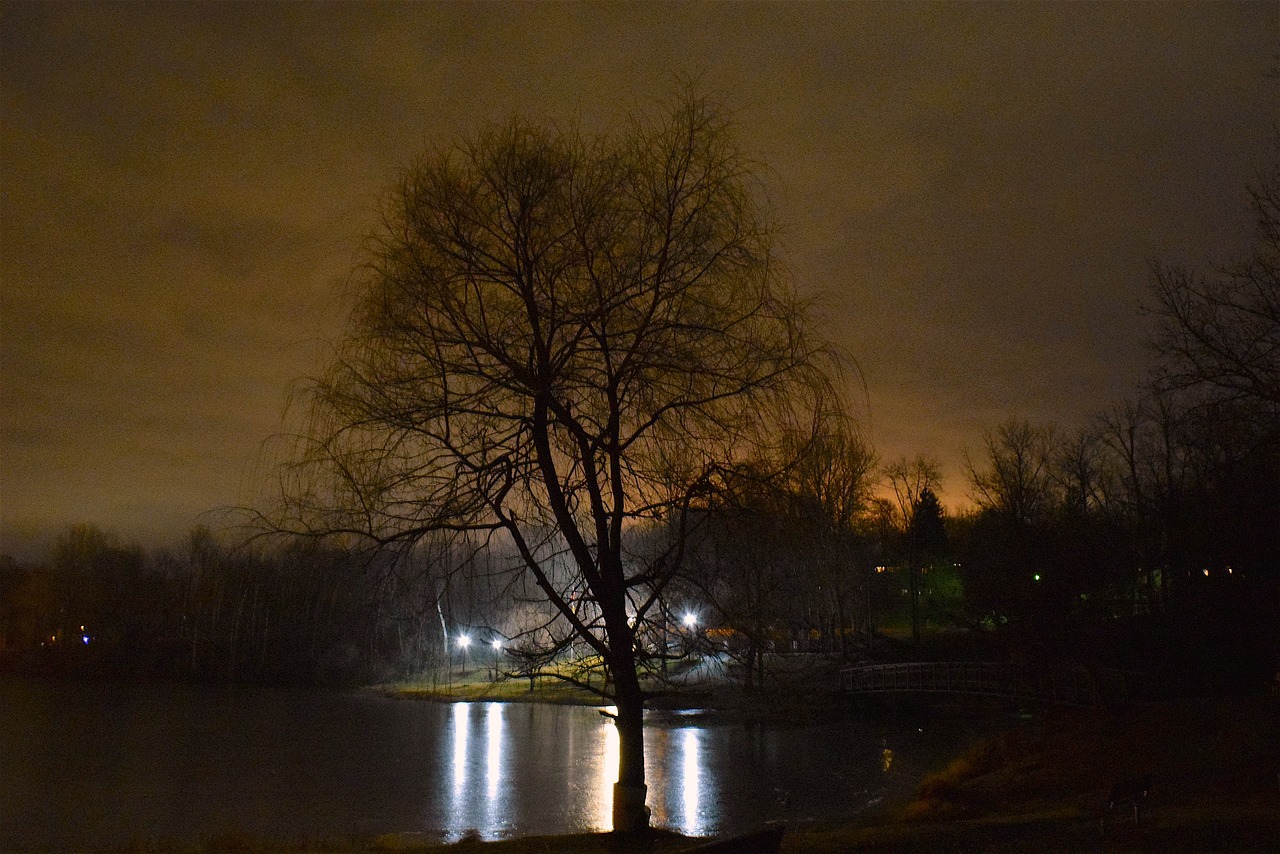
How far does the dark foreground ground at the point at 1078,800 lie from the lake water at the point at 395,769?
3.10m

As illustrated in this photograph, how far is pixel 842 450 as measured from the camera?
9055 mm

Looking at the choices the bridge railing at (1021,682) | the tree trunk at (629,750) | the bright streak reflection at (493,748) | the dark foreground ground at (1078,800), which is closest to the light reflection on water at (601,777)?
the bright streak reflection at (493,748)

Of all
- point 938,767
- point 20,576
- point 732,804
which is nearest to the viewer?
point 732,804

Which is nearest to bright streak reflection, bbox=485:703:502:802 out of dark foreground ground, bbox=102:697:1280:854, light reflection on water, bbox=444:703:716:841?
light reflection on water, bbox=444:703:716:841

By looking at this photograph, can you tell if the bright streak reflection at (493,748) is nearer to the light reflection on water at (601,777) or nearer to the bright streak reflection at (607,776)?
the light reflection on water at (601,777)

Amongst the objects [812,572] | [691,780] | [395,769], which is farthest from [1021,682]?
[812,572]

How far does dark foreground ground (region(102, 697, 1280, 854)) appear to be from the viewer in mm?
9523

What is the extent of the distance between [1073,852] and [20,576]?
97.2 m

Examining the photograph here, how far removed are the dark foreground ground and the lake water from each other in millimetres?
3104

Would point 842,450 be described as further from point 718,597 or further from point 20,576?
point 20,576

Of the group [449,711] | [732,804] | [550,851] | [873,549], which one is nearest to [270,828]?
[732,804]

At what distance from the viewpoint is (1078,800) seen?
15352mm

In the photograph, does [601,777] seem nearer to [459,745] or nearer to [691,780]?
[691,780]

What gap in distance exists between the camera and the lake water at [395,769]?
21.0 m
